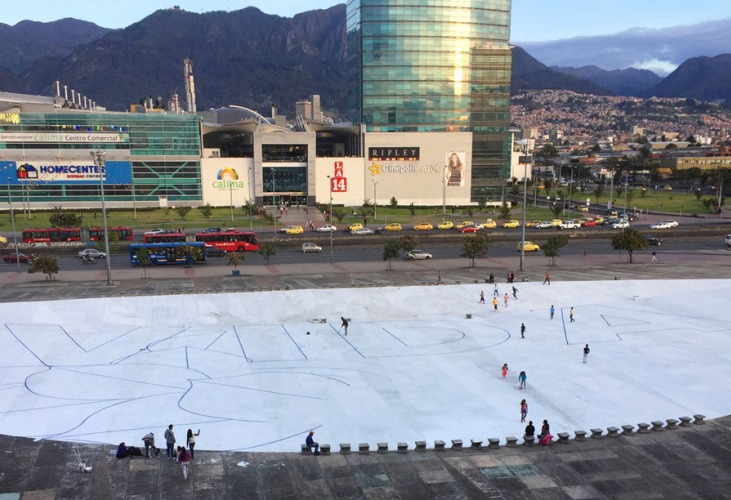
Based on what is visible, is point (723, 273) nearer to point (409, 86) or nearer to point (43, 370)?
point (43, 370)

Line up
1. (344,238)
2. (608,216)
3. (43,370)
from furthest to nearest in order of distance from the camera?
(608,216), (344,238), (43,370)

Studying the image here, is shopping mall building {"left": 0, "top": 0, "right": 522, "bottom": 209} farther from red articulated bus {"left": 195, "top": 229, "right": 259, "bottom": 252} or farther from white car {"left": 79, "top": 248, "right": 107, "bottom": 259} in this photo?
white car {"left": 79, "top": 248, "right": 107, "bottom": 259}

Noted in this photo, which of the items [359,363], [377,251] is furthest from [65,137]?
[359,363]

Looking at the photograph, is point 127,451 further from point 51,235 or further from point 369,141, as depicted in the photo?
point 369,141

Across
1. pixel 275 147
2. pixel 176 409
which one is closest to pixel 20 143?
pixel 275 147

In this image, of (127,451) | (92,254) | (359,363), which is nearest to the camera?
(127,451)

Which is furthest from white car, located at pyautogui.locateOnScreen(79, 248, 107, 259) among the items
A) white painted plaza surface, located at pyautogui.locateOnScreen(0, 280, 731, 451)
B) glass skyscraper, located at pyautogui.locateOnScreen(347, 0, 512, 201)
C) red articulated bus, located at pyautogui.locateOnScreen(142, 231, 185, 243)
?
glass skyscraper, located at pyautogui.locateOnScreen(347, 0, 512, 201)

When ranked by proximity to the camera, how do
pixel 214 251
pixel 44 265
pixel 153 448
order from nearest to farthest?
1. pixel 153 448
2. pixel 44 265
3. pixel 214 251
